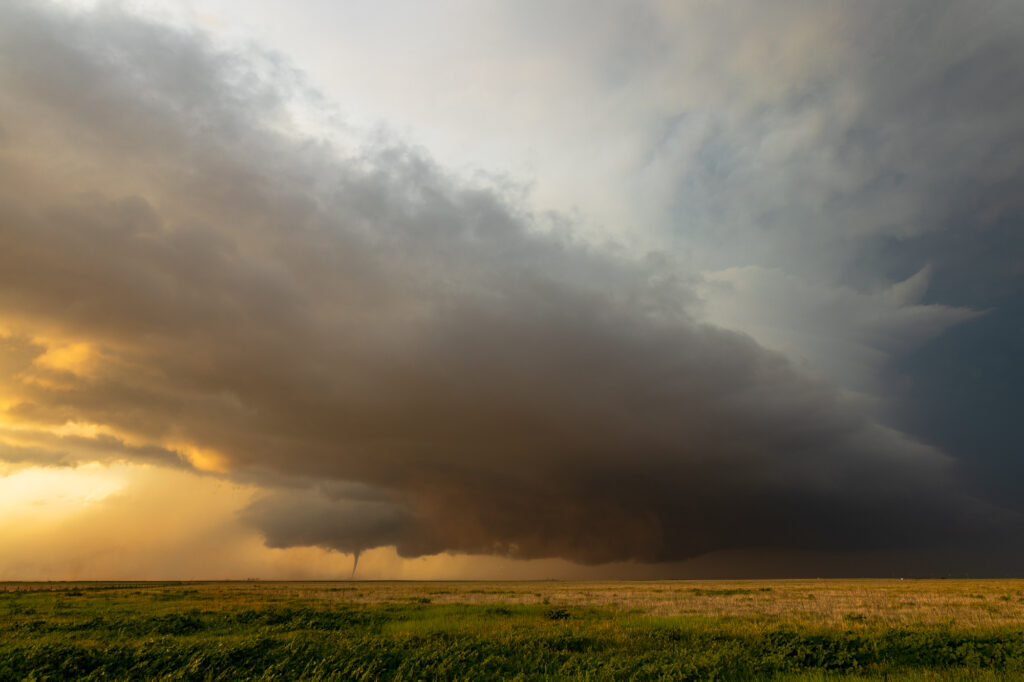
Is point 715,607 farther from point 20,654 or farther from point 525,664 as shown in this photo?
point 20,654

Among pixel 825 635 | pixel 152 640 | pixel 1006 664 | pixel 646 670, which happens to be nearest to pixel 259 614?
pixel 152 640

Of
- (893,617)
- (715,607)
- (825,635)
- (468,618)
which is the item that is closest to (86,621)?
(468,618)

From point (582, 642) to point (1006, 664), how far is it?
53.0ft

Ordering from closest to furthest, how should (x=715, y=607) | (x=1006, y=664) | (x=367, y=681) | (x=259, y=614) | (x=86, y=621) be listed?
(x=367, y=681) → (x=1006, y=664) → (x=86, y=621) → (x=259, y=614) → (x=715, y=607)

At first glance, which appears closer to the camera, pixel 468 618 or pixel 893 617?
pixel 893 617

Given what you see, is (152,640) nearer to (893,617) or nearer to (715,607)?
(715,607)

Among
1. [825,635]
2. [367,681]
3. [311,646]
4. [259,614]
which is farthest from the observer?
[259,614]

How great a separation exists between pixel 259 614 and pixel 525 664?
81.8 feet

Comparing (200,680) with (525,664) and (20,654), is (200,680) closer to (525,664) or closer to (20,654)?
(20,654)

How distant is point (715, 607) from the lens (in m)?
44.8

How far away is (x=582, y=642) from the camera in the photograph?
84.2ft

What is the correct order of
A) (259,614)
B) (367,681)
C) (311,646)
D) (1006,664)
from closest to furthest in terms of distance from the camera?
(367,681) < (1006,664) < (311,646) < (259,614)

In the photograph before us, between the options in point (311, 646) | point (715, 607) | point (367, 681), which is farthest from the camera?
point (715, 607)

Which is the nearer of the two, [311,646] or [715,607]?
[311,646]
